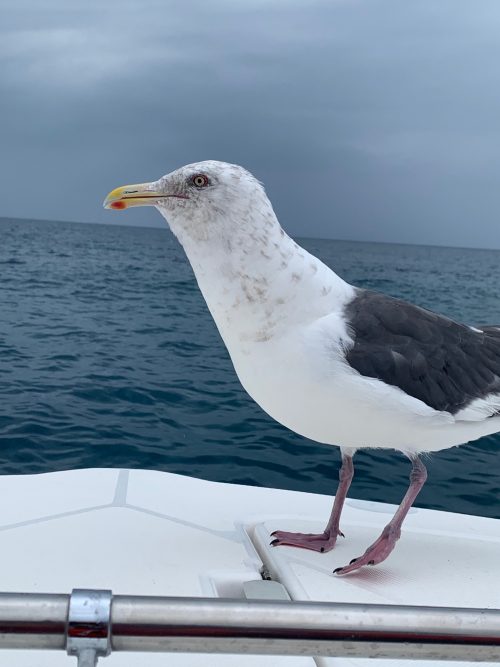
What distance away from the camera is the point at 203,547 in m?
3.00

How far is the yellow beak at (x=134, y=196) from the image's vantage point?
285 cm

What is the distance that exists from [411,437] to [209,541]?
0.91 metres

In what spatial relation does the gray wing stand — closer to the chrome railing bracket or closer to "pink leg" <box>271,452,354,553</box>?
"pink leg" <box>271,452,354,553</box>

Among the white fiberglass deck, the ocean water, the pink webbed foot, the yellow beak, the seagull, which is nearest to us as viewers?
the white fiberglass deck

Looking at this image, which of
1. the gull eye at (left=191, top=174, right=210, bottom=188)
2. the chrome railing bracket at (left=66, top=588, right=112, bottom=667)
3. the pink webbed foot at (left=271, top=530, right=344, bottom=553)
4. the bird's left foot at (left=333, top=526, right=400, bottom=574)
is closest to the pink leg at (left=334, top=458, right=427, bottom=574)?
the bird's left foot at (left=333, top=526, right=400, bottom=574)

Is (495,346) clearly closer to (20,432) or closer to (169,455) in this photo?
(169,455)

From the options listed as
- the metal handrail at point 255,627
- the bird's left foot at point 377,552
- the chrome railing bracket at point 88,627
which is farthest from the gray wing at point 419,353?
the chrome railing bracket at point 88,627

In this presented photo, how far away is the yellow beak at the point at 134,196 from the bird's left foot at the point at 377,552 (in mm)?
1564

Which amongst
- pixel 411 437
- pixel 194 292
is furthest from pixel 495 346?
pixel 194 292

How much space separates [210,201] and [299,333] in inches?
22.5

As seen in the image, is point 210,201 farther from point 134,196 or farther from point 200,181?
point 134,196

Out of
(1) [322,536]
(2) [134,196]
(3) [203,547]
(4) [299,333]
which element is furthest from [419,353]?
(2) [134,196]

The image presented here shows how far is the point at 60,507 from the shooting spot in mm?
3297

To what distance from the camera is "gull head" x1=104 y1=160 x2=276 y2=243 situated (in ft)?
8.95
